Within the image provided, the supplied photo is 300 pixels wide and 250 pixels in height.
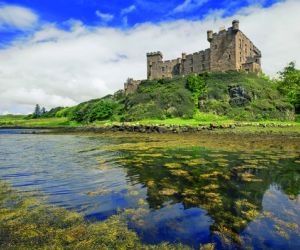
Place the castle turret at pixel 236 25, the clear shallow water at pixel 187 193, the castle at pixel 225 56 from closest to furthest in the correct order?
the clear shallow water at pixel 187 193 < the castle turret at pixel 236 25 < the castle at pixel 225 56

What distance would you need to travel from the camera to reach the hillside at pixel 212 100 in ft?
253

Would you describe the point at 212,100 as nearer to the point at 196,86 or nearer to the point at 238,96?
the point at 238,96

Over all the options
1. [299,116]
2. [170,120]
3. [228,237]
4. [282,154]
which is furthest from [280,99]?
[228,237]

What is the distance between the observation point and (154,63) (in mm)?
122500

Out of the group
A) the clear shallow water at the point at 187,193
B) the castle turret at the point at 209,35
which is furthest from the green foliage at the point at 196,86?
the clear shallow water at the point at 187,193

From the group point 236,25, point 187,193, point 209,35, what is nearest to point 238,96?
point 236,25

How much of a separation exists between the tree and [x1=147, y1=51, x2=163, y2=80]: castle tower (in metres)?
49.0

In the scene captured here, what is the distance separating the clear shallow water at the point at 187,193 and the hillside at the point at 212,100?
5728 cm

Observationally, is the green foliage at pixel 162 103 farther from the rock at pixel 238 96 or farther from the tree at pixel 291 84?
the tree at pixel 291 84

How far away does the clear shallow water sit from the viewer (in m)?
9.07

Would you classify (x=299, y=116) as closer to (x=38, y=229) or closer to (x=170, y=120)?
(x=170, y=120)

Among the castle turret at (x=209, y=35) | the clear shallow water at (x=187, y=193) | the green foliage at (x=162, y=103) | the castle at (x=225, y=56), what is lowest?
the clear shallow water at (x=187, y=193)

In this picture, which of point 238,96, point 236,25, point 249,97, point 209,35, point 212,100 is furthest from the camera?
point 209,35

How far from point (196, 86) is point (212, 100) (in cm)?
930
